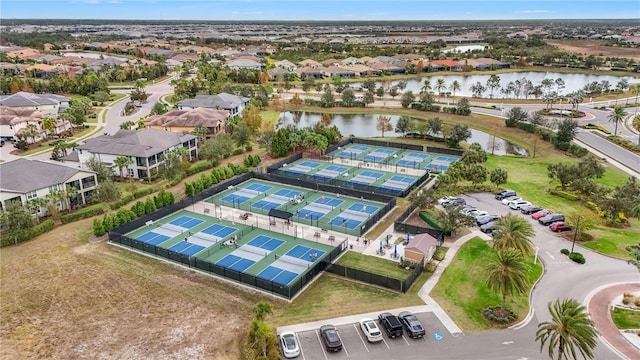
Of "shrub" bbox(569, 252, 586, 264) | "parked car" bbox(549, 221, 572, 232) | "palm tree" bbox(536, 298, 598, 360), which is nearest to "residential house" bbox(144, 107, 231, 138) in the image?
"parked car" bbox(549, 221, 572, 232)

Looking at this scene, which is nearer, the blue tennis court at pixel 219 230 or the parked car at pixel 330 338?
the parked car at pixel 330 338

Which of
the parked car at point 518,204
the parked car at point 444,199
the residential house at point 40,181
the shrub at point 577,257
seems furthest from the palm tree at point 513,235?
the residential house at point 40,181

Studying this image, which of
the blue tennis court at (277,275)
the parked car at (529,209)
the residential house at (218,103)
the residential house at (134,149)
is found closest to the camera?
the blue tennis court at (277,275)

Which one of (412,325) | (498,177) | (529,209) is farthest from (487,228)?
(412,325)

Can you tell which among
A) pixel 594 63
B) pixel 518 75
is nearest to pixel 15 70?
A: pixel 518 75

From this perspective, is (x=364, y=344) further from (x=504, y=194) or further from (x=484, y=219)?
(x=504, y=194)

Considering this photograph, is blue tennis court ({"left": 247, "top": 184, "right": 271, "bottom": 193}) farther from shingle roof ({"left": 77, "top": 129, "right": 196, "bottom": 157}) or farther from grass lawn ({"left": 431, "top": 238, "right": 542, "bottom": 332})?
grass lawn ({"left": 431, "top": 238, "right": 542, "bottom": 332})

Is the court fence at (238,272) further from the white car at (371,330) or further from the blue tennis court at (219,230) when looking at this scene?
the white car at (371,330)
